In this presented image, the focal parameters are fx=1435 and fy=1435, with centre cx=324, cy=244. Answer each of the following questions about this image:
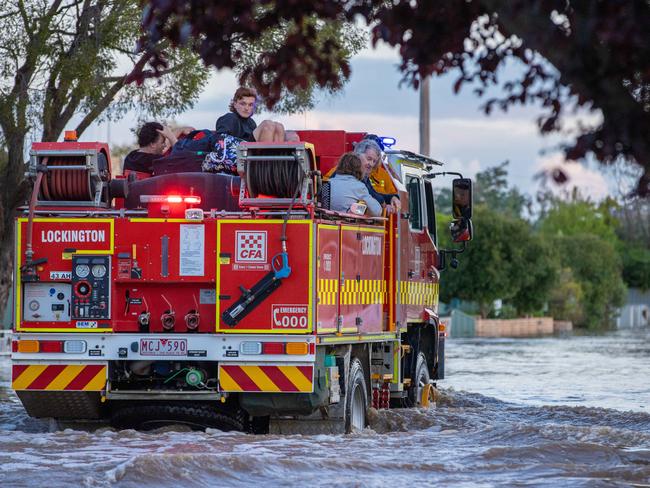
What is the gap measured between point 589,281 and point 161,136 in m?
61.6

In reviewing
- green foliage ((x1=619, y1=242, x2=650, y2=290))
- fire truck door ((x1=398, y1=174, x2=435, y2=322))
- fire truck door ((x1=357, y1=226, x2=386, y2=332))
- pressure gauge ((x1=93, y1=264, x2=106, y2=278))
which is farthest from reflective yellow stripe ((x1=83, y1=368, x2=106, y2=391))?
green foliage ((x1=619, y1=242, x2=650, y2=290))

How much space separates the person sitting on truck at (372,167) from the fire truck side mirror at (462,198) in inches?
65.2

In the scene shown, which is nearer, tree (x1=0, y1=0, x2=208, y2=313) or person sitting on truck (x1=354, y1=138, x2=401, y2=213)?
person sitting on truck (x1=354, y1=138, x2=401, y2=213)

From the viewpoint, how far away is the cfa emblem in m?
11.5

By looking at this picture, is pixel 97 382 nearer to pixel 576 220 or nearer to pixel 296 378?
pixel 296 378

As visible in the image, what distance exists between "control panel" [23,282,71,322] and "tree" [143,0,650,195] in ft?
13.6

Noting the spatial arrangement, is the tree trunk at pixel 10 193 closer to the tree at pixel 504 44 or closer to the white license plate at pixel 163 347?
the white license plate at pixel 163 347

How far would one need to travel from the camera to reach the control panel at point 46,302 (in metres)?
11.7

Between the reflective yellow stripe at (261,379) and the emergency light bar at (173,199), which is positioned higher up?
the emergency light bar at (173,199)

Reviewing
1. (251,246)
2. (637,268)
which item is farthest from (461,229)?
(637,268)

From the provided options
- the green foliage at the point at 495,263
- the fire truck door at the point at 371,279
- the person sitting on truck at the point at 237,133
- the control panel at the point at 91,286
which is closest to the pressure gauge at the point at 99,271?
the control panel at the point at 91,286

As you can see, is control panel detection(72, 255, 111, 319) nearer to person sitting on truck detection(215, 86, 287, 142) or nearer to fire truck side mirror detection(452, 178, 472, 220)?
person sitting on truck detection(215, 86, 287, 142)

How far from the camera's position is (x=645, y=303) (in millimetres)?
91188

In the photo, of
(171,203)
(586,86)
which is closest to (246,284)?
(171,203)
